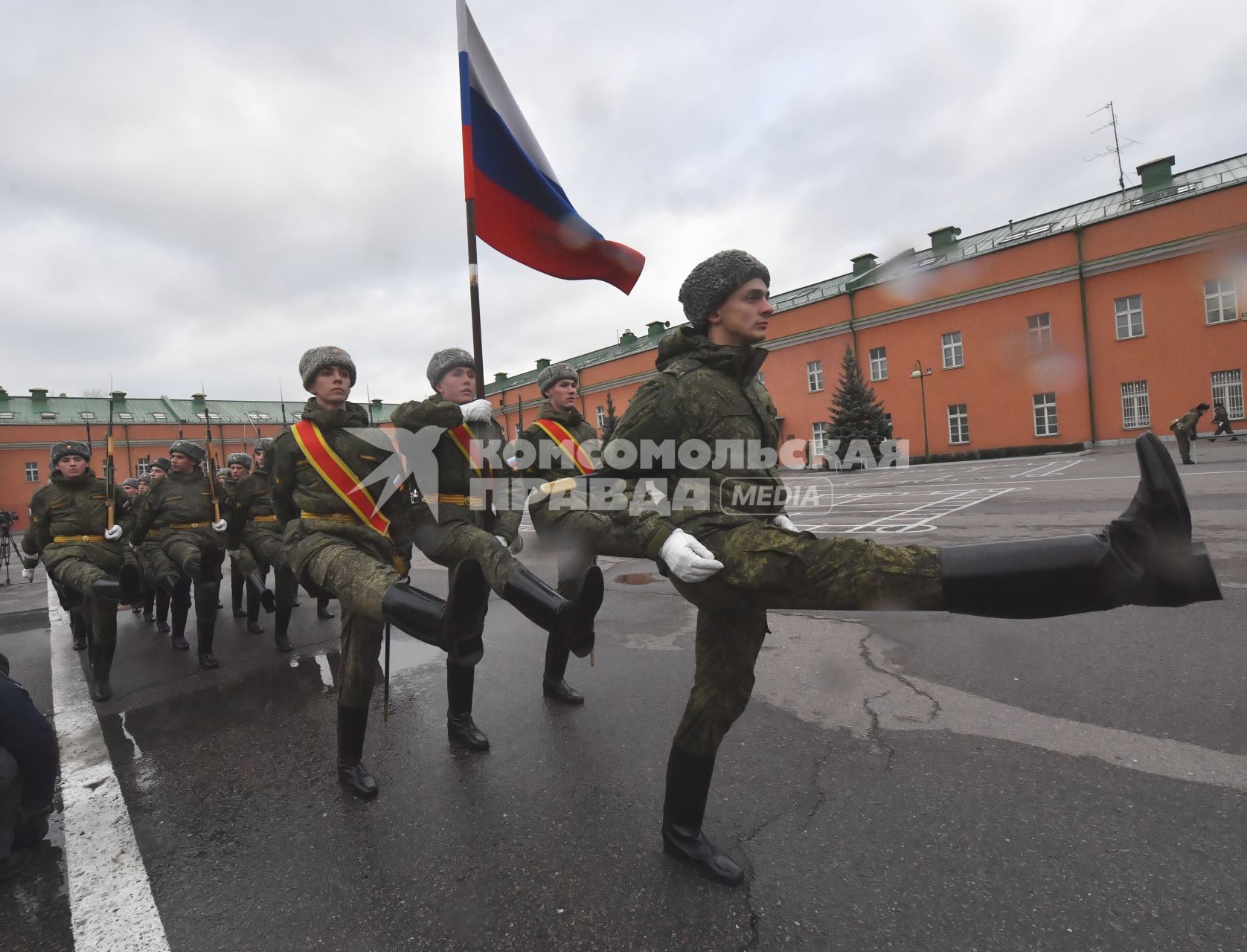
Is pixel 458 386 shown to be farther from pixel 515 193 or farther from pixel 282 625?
pixel 282 625

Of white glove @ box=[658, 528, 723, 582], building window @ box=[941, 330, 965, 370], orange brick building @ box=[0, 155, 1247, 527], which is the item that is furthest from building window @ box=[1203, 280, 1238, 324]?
white glove @ box=[658, 528, 723, 582]

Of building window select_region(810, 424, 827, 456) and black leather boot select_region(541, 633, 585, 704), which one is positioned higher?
building window select_region(810, 424, 827, 456)

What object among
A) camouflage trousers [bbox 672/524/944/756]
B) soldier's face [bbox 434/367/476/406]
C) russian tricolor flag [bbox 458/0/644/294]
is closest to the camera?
camouflage trousers [bbox 672/524/944/756]

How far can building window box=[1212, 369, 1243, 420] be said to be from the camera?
26844 millimetres

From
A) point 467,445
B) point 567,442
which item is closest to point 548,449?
point 567,442

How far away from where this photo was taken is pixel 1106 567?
158 centimetres

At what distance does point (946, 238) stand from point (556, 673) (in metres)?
39.7

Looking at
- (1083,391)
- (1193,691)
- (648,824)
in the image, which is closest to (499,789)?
(648,824)

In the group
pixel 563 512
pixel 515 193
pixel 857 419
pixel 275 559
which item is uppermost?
pixel 857 419

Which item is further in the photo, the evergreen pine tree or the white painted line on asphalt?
the evergreen pine tree

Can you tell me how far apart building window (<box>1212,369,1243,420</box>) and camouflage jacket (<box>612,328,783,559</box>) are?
34.3 m

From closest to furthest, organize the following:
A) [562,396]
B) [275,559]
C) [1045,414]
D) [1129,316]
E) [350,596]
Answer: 1. [350,596]
2. [562,396]
3. [275,559]
4. [1129,316]
5. [1045,414]

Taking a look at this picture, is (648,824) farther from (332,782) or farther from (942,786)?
(332,782)

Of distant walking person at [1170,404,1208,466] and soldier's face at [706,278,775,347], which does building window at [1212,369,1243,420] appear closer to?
distant walking person at [1170,404,1208,466]
